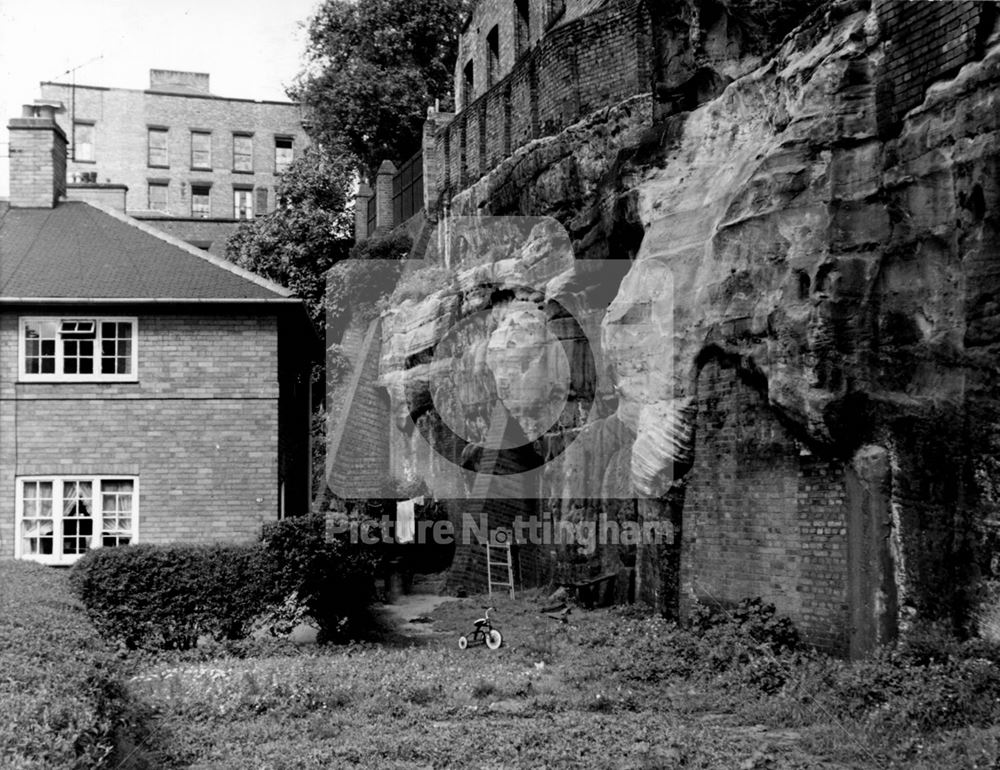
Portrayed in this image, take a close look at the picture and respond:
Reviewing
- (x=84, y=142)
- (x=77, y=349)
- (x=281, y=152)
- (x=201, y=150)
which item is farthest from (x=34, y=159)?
(x=281, y=152)

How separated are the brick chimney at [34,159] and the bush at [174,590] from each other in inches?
328

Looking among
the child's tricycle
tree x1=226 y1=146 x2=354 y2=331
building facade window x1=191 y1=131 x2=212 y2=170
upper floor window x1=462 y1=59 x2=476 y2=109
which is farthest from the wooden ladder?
building facade window x1=191 y1=131 x2=212 y2=170

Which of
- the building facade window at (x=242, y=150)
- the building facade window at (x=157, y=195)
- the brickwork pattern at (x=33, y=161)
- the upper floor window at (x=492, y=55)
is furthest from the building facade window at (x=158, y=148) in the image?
the brickwork pattern at (x=33, y=161)

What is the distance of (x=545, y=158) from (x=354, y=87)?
1605 centimetres

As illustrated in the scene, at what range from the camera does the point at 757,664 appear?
13.3m

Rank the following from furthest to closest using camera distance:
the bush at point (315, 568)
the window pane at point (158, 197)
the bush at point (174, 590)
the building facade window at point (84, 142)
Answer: the window pane at point (158, 197)
the building facade window at point (84, 142)
the bush at point (315, 568)
the bush at point (174, 590)

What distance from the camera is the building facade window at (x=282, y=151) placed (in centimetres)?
5366

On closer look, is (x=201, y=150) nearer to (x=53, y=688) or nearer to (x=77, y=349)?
(x=77, y=349)

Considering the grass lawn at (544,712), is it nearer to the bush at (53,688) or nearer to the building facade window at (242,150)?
the bush at (53,688)

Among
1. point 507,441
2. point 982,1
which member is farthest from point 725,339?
point 507,441

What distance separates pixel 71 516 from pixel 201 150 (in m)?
37.9

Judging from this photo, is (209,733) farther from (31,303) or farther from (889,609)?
(31,303)

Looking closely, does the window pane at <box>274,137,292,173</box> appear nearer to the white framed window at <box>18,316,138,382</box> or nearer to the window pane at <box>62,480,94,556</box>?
the white framed window at <box>18,316,138,382</box>

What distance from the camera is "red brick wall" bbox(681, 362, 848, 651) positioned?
1340cm
